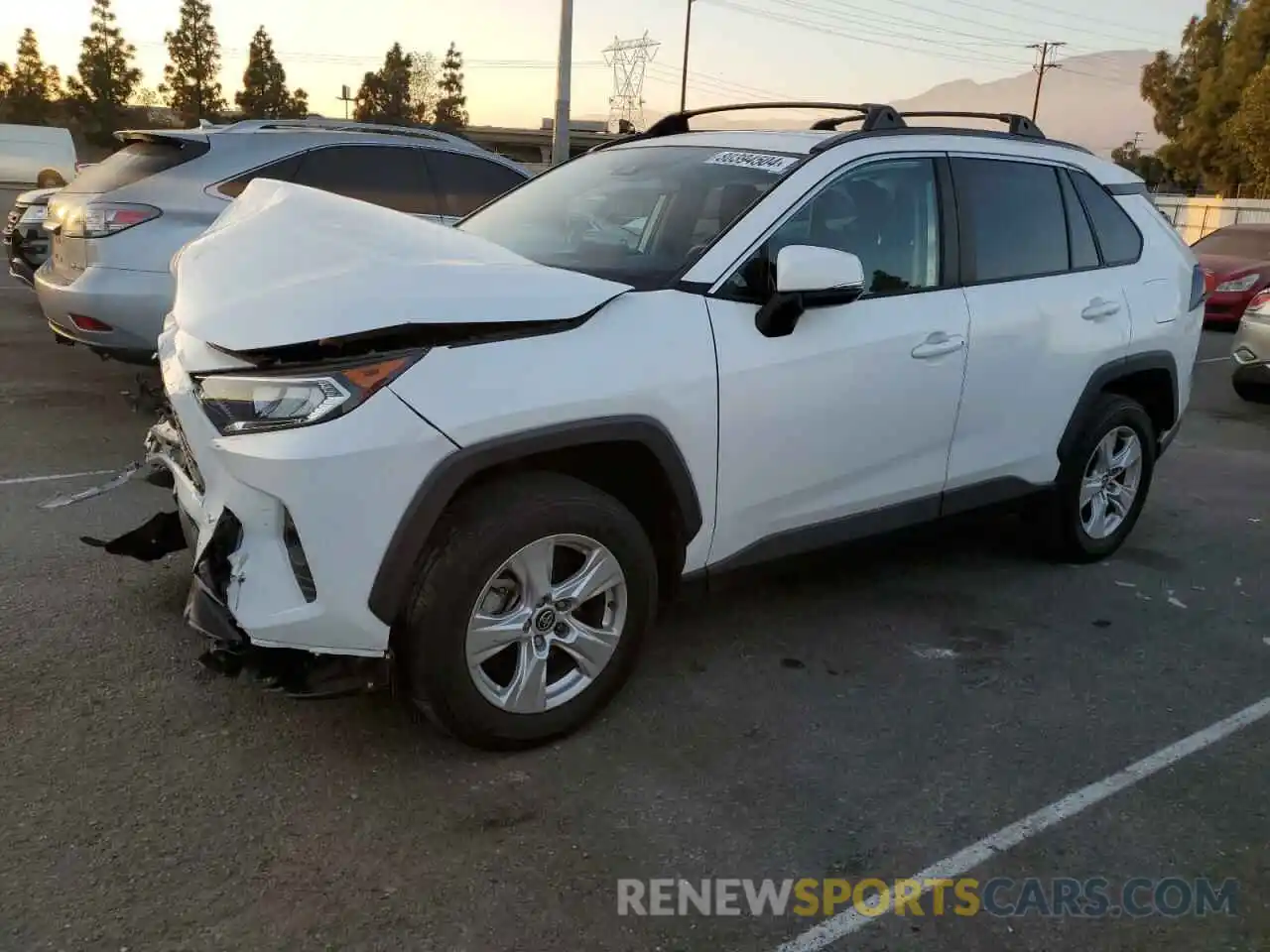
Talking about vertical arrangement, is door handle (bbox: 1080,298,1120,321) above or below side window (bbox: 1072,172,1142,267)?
below

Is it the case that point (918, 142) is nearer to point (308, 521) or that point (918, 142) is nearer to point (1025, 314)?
point (1025, 314)

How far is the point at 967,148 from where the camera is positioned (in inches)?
167

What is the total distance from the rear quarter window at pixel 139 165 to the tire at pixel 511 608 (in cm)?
460

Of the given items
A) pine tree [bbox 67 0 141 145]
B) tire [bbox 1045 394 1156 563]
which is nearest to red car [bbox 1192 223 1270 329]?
tire [bbox 1045 394 1156 563]

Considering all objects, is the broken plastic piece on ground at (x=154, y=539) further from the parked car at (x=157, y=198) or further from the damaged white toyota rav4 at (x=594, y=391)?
the parked car at (x=157, y=198)

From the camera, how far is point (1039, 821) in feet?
9.65

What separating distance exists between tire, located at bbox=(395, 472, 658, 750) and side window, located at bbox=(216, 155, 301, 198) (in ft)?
14.1

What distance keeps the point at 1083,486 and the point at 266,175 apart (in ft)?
16.3

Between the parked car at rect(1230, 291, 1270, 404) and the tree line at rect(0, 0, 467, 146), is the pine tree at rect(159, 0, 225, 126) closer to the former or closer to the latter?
the tree line at rect(0, 0, 467, 146)

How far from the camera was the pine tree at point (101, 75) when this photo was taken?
64875 mm

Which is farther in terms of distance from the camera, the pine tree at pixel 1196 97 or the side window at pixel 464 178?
the pine tree at pixel 1196 97

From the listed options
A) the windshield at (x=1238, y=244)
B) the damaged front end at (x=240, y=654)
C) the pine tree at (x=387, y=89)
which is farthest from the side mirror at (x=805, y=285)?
the pine tree at (x=387, y=89)

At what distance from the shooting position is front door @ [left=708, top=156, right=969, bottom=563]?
11.1 ft

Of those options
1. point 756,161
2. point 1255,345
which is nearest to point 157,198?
point 756,161
